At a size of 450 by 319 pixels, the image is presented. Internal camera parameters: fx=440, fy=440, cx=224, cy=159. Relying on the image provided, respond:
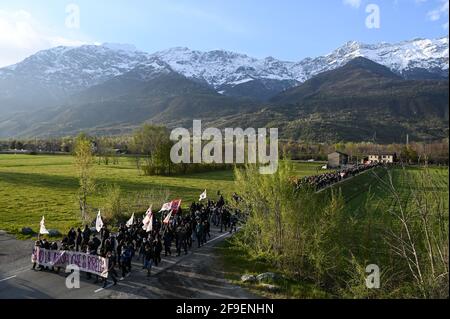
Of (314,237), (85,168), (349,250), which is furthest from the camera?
(85,168)

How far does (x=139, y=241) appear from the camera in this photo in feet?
89.8

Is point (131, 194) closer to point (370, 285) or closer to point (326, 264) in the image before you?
point (326, 264)

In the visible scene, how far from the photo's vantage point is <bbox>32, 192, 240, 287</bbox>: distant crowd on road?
23.6 meters

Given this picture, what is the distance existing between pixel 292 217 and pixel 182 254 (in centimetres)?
828

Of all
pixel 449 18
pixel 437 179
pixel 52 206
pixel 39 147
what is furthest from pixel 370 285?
pixel 39 147

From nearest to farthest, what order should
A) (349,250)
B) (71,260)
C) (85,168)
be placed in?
(349,250)
(71,260)
(85,168)

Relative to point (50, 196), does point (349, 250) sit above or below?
above

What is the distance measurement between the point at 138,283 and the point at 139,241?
521 cm

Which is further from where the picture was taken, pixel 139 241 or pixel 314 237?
pixel 139 241

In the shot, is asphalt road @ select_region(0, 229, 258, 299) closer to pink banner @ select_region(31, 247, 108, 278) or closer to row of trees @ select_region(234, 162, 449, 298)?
pink banner @ select_region(31, 247, 108, 278)

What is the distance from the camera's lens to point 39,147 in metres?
184

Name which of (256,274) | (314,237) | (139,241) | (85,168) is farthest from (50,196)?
(314,237)

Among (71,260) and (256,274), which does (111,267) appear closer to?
(71,260)
